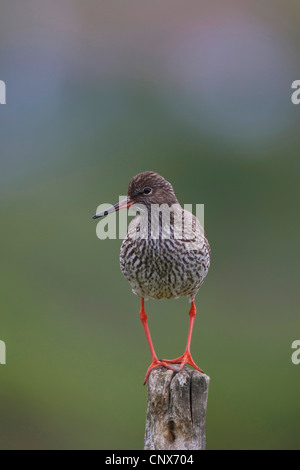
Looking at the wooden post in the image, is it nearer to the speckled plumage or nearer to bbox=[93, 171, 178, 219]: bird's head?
the speckled plumage

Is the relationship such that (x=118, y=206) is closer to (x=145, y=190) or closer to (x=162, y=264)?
(x=145, y=190)

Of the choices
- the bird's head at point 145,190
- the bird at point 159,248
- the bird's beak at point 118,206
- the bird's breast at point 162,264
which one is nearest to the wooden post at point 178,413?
the bird at point 159,248

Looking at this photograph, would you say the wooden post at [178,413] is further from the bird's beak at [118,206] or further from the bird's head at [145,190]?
the bird's head at [145,190]

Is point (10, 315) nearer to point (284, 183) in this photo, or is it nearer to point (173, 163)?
point (173, 163)

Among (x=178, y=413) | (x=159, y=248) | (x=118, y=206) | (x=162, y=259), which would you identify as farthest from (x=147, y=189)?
(x=178, y=413)

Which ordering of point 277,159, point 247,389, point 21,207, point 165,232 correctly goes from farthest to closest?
point 277,159
point 21,207
point 247,389
point 165,232

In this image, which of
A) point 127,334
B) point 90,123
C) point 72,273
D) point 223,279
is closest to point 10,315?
point 72,273

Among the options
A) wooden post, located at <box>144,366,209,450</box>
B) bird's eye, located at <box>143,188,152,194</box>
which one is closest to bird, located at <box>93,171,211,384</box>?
bird's eye, located at <box>143,188,152,194</box>
